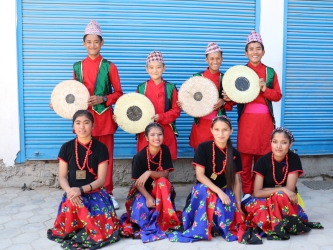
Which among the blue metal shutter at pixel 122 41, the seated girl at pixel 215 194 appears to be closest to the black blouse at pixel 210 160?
the seated girl at pixel 215 194

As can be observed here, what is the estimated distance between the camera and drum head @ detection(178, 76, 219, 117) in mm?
4102

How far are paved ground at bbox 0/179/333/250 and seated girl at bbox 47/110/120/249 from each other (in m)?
0.13

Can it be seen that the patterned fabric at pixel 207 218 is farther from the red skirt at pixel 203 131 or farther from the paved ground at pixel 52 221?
the red skirt at pixel 203 131

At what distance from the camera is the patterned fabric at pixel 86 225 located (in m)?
3.24

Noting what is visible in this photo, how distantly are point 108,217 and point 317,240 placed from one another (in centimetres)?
180

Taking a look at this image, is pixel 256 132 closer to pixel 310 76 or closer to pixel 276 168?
pixel 276 168

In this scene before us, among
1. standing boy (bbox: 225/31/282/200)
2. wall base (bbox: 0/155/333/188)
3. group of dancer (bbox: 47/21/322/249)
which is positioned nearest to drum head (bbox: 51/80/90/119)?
group of dancer (bbox: 47/21/322/249)

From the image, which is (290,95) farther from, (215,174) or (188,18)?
(215,174)

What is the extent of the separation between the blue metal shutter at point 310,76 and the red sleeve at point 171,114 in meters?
1.92

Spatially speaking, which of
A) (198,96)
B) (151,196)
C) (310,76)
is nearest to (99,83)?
(198,96)

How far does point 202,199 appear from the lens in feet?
11.4

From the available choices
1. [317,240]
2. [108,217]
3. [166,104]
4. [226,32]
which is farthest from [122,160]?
[317,240]

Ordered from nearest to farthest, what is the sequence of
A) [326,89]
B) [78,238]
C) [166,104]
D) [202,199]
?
[78,238] → [202,199] → [166,104] → [326,89]

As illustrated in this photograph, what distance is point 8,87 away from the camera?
482 centimetres
